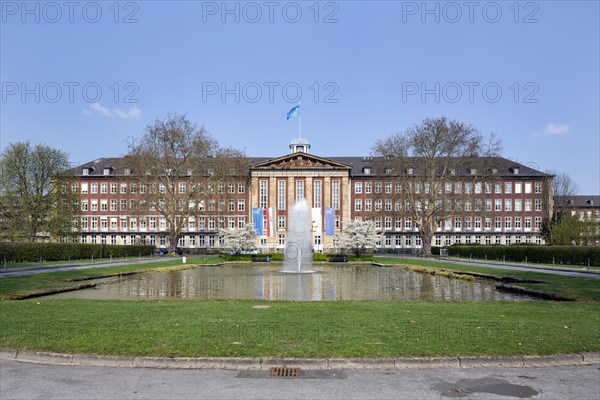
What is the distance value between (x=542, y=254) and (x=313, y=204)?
48.5m

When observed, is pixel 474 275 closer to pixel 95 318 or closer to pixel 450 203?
pixel 95 318

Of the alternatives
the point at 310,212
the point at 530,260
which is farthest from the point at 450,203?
the point at 310,212

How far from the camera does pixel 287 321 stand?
44.0 ft

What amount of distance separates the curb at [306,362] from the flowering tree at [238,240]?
235ft

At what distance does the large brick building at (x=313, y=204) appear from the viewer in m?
101

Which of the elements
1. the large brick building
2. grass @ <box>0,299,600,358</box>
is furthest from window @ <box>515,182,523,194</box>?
grass @ <box>0,299,600,358</box>

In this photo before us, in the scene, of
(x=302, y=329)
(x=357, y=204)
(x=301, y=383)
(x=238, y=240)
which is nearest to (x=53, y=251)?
(x=238, y=240)

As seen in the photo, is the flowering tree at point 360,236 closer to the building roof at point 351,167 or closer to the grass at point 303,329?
the building roof at point 351,167

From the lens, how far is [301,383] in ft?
27.6

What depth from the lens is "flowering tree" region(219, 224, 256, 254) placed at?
81.5 meters

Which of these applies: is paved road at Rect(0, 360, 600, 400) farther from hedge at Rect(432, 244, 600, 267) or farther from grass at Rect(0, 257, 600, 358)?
hedge at Rect(432, 244, 600, 267)

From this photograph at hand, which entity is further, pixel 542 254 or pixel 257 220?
pixel 257 220

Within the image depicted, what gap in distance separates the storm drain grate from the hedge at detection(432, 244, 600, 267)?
148ft

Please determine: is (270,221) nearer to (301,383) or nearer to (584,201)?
(584,201)
